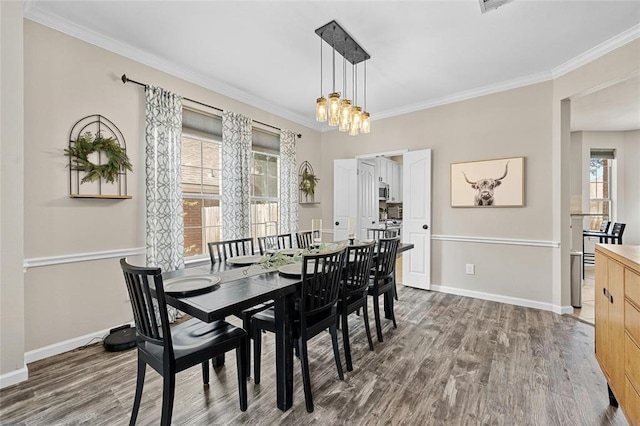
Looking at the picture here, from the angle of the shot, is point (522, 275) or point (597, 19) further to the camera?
point (522, 275)

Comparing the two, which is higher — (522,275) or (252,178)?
(252,178)

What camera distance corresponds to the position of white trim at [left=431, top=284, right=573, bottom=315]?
11.3 ft

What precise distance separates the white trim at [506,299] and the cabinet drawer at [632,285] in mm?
2504

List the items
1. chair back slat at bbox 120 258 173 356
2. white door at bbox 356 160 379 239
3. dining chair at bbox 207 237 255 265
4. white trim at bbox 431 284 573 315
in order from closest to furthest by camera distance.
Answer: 1. chair back slat at bbox 120 258 173 356
2. dining chair at bbox 207 237 255 265
3. white trim at bbox 431 284 573 315
4. white door at bbox 356 160 379 239

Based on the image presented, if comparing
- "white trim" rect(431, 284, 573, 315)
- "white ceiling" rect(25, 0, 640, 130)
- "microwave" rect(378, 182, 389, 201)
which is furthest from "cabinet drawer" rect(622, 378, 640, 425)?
"microwave" rect(378, 182, 389, 201)

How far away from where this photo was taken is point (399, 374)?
7.29 ft

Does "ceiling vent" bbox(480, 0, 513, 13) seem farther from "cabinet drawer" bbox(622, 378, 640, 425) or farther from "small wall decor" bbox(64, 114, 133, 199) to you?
"small wall decor" bbox(64, 114, 133, 199)

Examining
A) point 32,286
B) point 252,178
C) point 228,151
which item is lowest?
point 32,286

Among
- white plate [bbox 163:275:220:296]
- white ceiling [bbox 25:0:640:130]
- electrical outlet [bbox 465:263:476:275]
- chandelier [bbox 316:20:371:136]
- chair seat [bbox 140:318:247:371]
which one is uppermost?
white ceiling [bbox 25:0:640:130]

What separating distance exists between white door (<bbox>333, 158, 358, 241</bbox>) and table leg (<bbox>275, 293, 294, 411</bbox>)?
11.4 feet

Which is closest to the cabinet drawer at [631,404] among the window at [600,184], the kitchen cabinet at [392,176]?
the kitchen cabinet at [392,176]

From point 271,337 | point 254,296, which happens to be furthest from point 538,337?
point 254,296

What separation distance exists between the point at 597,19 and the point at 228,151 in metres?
3.98

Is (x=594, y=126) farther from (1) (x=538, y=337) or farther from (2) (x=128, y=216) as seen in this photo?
(2) (x=128, y=216)
